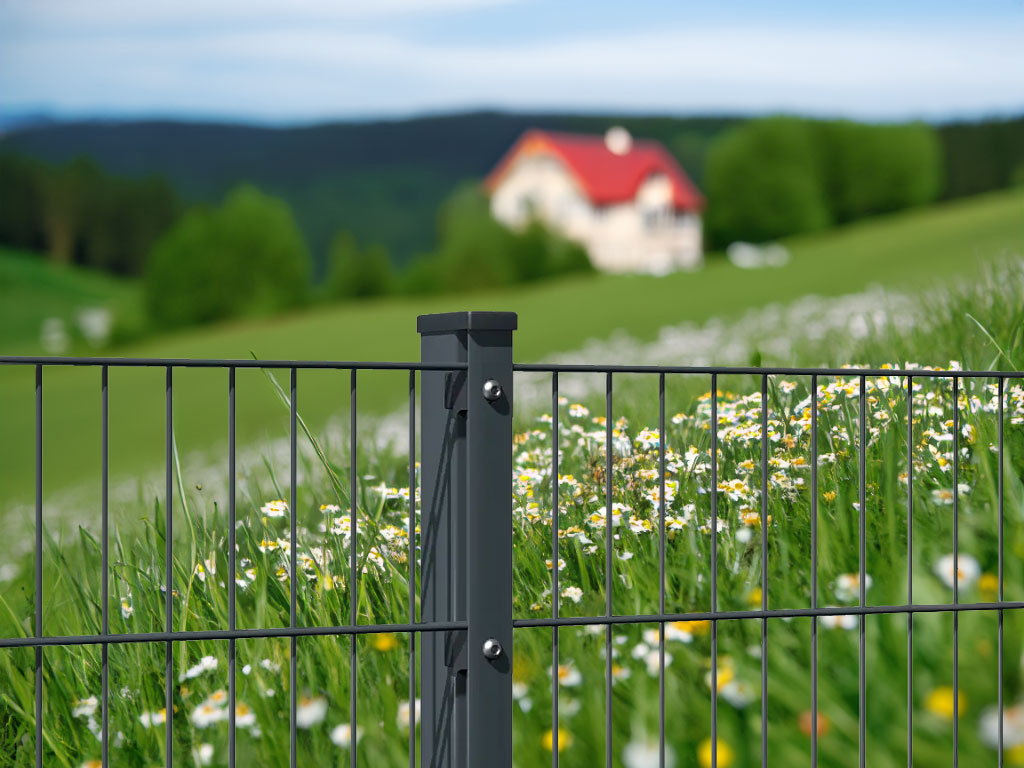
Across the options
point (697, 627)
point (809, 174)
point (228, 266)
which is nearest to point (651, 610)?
point (697, 627)

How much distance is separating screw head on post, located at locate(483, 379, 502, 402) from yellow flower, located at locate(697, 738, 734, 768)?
65.9 inches

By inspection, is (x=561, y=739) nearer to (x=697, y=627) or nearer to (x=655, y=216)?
(x=697, y=627)

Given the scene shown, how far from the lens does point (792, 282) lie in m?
36.2

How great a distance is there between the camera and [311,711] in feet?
14.7

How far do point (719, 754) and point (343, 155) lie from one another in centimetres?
8395

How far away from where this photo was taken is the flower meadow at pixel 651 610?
4.48 meters

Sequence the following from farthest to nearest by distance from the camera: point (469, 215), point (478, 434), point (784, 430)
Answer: point (469, 215)
point (784, 430)
point (478, 434)

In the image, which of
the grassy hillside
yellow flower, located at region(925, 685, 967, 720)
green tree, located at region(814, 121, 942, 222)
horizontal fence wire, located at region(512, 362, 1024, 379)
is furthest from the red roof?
horizontal fence wire, located at region(512, 362, 1024, 379)

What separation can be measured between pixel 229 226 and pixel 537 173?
26.9m

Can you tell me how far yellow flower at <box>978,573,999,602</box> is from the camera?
200 inches

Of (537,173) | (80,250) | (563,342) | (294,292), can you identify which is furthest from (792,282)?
(80,250)

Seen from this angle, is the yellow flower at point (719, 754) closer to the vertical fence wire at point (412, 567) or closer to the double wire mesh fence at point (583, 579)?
the double wire mesh fence at point (583, 579)

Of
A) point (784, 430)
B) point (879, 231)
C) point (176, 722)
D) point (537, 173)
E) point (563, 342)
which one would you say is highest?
point (537, 173)

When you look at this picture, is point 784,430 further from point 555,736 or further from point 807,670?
point 555,736
